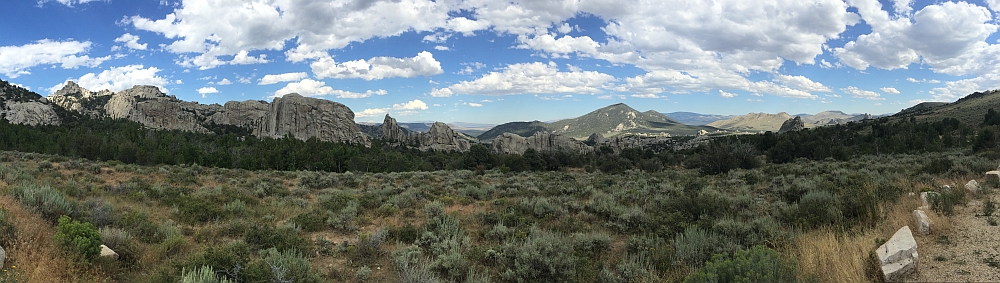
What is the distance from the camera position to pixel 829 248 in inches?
225

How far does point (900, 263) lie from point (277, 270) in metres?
7.68

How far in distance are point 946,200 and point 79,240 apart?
1395cm

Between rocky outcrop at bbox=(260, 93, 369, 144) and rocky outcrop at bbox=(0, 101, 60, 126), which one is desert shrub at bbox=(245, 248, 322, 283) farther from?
rocky outcrop at bbox=(260, 93, 369, 144)

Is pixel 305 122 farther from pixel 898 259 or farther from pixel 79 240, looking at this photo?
pixel 898 259

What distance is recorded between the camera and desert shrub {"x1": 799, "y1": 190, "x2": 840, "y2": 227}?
7812mm

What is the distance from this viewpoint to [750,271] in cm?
407

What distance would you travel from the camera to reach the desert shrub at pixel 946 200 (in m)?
7.00

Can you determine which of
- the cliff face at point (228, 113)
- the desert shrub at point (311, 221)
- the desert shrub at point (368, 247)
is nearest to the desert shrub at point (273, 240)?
the desert shrub at point (368, 247)

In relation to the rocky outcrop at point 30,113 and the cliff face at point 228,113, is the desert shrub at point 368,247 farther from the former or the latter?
the cliff face at point 228,113

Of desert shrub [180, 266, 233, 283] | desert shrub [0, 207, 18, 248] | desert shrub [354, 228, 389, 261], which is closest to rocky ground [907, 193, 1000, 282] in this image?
desert shrub [354, 228, 389, 261]

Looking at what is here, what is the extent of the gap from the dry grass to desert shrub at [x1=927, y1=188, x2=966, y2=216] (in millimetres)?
13181

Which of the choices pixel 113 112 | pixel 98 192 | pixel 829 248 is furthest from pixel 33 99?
pixel 829 248

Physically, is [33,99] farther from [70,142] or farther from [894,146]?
[894,146]

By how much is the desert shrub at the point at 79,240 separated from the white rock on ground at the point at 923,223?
1205 cm
